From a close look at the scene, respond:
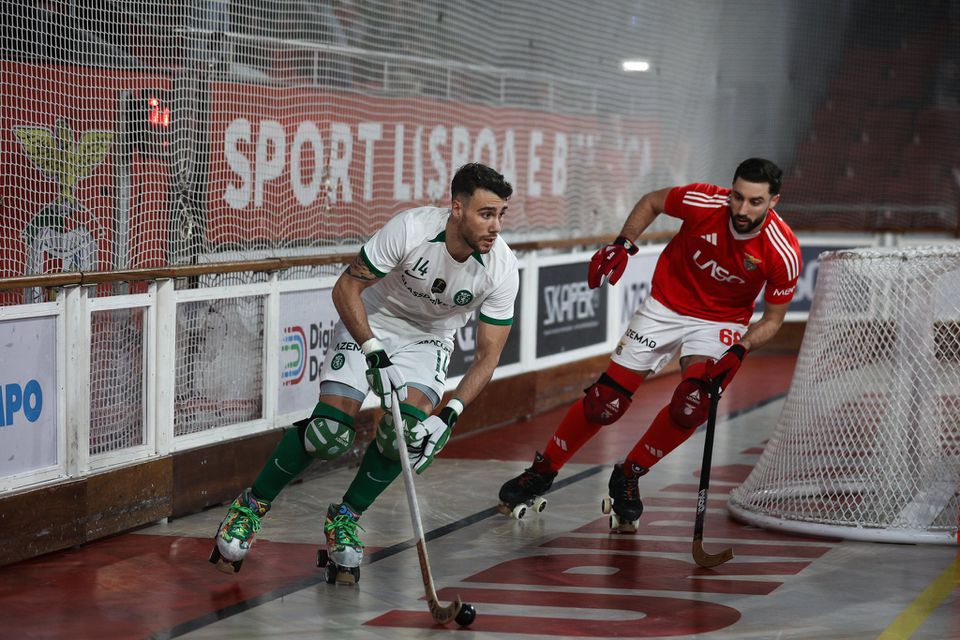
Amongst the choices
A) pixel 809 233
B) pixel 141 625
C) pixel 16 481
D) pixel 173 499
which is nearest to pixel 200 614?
pixel 141 625

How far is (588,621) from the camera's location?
14.8 ft

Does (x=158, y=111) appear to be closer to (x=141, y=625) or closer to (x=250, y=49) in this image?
(x=250, y=49)

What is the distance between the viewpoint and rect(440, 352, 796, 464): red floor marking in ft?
26.0

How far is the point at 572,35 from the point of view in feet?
34.3

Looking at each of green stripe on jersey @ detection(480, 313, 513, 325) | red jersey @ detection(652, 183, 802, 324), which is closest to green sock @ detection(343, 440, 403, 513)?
green stripe on jersey @ detection(480, 313, 513, 325)

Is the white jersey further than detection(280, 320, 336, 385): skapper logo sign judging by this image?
No

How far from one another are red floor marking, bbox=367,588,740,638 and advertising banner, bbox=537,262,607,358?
15.5 ft

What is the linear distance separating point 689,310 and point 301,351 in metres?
2.06

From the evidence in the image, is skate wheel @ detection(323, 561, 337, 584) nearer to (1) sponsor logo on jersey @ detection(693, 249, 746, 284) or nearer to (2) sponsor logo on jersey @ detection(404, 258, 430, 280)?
(2) sponsor logo on jersey @ detection(404, 258, 430, 280)

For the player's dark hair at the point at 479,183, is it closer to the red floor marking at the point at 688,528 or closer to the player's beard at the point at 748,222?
the player's beard at the point at 748,222

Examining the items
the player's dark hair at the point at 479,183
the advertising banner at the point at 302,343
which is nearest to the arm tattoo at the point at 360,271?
the player's dark hair at the point at 479,183

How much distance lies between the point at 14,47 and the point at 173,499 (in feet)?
6.53

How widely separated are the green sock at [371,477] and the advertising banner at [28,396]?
1221 millimetres

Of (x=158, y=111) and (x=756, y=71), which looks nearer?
(x=158, y=111)
